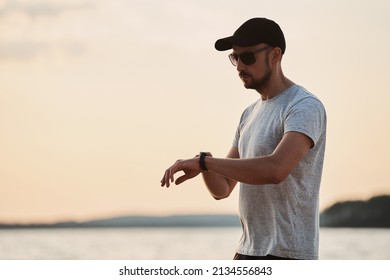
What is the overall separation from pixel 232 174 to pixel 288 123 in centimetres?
34

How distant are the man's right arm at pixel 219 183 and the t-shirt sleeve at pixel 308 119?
1.80 feet

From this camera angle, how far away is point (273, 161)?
3754mm

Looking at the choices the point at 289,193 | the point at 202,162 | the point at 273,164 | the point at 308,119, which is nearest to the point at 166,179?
the point at 202,162

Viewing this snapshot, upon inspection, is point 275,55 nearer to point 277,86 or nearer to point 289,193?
point 277,86

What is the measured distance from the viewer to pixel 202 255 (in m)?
24.7

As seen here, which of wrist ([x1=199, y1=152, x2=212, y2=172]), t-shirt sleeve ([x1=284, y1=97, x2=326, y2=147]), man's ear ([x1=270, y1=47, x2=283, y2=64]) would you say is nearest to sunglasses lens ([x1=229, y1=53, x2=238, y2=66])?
man's ear ([x1=270, y1=47, x2=283, y2=64])

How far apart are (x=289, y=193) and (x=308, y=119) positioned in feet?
1.12

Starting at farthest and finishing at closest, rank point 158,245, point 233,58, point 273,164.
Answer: point 158,245 → point 233,58 → point 273,164

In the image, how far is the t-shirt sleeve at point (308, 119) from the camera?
3820 mm

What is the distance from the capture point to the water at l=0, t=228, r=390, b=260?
82.7 ft

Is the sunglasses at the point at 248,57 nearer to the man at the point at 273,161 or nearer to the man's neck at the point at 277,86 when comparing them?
the man at the point at 273,161

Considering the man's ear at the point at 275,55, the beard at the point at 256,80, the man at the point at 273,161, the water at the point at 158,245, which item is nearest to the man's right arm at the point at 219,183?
the man at the point at 273,161
